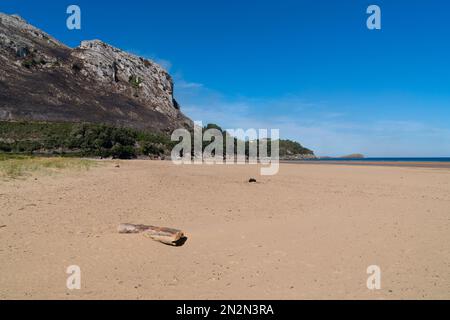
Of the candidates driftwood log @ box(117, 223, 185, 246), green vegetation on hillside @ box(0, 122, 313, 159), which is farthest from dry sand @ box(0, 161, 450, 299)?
green vegetation on hillside @ box(0, 122, 313, 159)

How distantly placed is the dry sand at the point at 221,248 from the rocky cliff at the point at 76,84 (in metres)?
56.9

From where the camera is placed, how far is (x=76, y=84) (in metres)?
80.2

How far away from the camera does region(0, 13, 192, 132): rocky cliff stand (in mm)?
64375

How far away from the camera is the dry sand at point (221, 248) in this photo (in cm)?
549

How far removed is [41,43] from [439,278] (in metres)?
103

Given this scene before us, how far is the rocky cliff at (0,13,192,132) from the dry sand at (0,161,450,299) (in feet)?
187

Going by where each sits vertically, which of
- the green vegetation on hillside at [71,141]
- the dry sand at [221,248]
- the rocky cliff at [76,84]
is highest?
the rocky cliff at [76,84]

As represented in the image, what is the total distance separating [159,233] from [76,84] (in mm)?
83714

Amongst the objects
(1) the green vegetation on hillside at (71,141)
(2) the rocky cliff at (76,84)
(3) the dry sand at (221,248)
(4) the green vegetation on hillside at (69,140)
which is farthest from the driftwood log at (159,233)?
(2) the rocky cliff at (76,84)

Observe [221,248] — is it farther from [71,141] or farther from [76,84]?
[76,84]

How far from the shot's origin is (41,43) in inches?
3403
